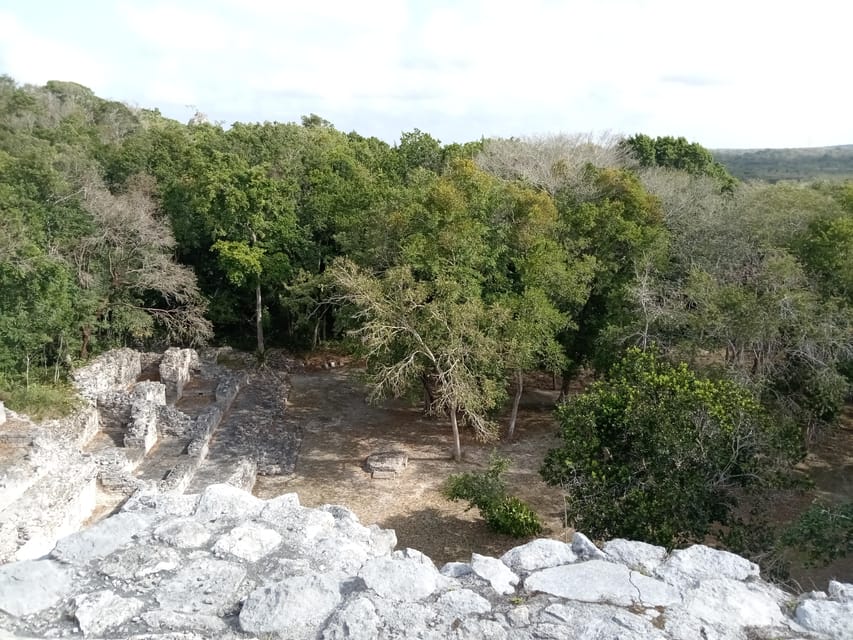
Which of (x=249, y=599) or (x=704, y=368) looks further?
(x=704, y=368)

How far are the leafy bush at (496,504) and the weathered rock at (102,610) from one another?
740cm

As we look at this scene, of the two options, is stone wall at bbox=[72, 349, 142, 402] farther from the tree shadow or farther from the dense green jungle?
the tree shadow

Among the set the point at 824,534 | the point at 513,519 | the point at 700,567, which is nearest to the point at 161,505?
the point at 700,567

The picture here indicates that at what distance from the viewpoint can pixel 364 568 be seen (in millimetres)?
4586

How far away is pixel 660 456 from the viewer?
8766 mm

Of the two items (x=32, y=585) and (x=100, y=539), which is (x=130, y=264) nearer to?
(x=100, y=539)

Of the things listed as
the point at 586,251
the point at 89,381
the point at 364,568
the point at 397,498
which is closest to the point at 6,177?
the point at 89,381

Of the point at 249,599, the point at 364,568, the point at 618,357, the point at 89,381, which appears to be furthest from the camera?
the point at 89,381

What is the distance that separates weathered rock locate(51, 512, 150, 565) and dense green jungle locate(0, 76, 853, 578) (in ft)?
19.5

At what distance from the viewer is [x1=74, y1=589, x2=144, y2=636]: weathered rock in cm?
401

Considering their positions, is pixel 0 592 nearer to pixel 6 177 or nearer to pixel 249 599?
pixel 249 599

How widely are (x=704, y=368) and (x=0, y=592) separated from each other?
10898 millimetres

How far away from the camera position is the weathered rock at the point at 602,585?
442cm

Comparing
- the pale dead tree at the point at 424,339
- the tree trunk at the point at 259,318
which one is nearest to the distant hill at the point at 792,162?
the tree trunk at the point at 259,318
